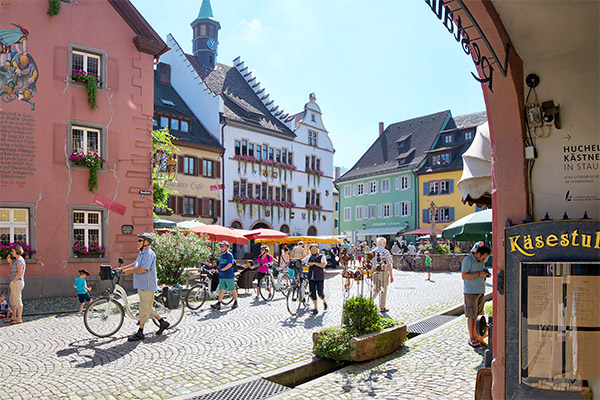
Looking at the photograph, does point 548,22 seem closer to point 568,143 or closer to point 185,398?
point 568,143

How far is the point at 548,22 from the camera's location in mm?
3906

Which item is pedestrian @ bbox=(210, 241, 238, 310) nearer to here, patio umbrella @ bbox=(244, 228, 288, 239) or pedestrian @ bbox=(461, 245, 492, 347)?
pedestrian @ bbox=(461, 245, 492, 347)

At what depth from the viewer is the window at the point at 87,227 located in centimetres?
1641

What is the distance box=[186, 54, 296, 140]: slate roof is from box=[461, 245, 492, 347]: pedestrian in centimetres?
→ 2909

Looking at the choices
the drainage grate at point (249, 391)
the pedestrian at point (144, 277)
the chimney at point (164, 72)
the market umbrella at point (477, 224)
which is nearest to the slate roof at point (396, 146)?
the chimney at point (164, 72)

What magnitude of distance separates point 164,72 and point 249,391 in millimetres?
33871

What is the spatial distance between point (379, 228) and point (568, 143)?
47873mm

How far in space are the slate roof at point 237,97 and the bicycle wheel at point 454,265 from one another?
18.1 metres

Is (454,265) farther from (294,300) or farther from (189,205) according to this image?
(294,300)

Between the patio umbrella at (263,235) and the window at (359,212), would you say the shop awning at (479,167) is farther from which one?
the window at (359,212)

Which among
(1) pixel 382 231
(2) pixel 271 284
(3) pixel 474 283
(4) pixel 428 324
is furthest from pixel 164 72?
(3) pixel 474 283

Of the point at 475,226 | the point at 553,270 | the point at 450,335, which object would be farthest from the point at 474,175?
the point at 475,226

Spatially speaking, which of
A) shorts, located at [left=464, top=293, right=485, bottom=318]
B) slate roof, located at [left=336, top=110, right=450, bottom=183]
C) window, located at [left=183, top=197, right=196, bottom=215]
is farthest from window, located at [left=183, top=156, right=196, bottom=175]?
shorts, located at [left=464, top=293, right=485, bottom=318]

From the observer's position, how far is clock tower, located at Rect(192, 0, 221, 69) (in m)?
41.1
